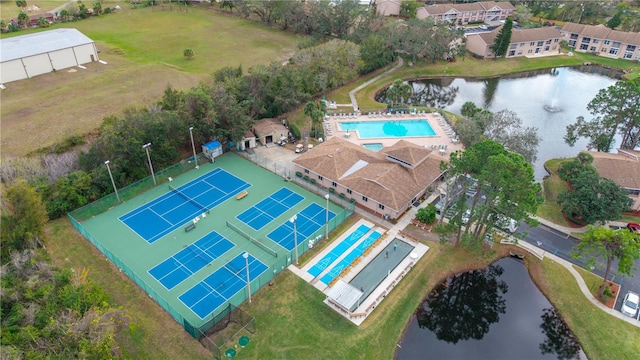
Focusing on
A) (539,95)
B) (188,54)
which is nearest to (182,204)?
(188,54)

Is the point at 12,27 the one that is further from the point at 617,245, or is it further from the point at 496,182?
the point at 617,245

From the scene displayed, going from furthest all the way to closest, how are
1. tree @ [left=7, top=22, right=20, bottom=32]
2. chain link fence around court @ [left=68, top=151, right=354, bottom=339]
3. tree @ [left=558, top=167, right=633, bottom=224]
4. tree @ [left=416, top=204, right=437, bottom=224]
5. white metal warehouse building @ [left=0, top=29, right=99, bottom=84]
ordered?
tree @ [left=7, top=22, right=20, bottom=32] < white metal warehouse building @ [left=0, top=29, right=99, bottom=84] < tree @ [left=416, top=204, right=437, bottom=224] < tree @ [left=558, top=167, right=633, bottom=224] < chain link fence around court @ [left=68, top=151, right=354, bottom=339]

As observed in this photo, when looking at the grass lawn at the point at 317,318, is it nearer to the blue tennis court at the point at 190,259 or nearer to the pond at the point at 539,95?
the blue tennis court at the point at 190,259

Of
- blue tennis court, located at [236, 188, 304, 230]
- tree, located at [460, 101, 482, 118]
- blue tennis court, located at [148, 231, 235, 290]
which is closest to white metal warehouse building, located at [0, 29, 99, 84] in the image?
blue tennis court, located at [148, 231, 235, 290]

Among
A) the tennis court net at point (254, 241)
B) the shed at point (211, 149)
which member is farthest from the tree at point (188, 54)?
the tennis court net at point (254, 241)

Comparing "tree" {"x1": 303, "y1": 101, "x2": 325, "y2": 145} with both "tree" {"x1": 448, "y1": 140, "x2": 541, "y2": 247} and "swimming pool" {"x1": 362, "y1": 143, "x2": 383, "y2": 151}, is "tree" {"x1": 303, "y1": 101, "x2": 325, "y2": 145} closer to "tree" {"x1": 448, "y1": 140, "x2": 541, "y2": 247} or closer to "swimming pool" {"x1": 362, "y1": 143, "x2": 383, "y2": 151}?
"swimming pool" {"x1": 362, "y1": 143, "x2": 383, "y2": 151}
